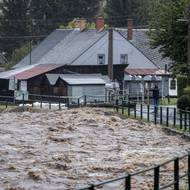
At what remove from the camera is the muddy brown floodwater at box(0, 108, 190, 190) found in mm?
20766

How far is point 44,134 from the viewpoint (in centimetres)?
3494

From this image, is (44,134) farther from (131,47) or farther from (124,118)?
(131,47)

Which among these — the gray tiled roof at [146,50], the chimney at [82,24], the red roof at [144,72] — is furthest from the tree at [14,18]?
the red roof at [144,72]

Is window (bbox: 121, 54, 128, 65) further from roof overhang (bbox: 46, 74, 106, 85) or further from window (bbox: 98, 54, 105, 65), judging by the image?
roof overhang (bbox: 46, 74, 106, 85)

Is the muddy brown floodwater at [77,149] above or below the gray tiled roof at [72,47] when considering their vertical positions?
below

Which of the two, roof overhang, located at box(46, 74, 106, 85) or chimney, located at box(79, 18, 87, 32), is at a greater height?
chimney, located at box(79, 18, 87, 32)

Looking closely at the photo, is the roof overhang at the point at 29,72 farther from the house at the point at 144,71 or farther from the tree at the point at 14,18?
the tree at the point at 14,18

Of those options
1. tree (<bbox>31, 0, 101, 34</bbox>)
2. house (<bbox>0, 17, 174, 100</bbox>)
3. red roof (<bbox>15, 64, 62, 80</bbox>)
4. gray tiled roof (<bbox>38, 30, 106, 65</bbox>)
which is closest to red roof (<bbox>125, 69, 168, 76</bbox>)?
house (<bbox>0, 17, 174, 100</bbox>)

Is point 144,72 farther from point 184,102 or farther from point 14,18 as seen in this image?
point 184,102

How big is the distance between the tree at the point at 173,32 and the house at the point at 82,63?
2077 centimetres

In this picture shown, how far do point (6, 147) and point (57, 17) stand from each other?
82176 mm

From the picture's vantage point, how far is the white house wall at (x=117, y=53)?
7806cm

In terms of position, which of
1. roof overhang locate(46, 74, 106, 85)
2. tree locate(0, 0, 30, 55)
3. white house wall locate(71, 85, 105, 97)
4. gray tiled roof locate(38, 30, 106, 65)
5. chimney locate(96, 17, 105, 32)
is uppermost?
tree locate(0, 0, 30, 55)

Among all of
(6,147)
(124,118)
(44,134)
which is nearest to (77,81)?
(124,118)
